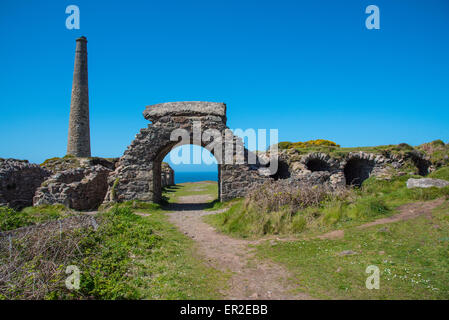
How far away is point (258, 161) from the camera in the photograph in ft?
48.5

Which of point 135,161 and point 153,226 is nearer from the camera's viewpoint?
point 153,226

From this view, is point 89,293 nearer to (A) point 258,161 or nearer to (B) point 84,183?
(B) point 84,183

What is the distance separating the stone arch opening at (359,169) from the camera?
17.1 meters

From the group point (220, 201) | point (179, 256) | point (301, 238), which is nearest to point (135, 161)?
point (220, 201)

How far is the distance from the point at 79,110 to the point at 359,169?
78.3 ft

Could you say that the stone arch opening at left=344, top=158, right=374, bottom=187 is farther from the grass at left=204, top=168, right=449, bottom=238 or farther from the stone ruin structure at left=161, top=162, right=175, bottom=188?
the stone ruin structure at left=161, top=162, right=175, bottom=188

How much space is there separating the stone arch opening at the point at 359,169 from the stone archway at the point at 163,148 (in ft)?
24.7

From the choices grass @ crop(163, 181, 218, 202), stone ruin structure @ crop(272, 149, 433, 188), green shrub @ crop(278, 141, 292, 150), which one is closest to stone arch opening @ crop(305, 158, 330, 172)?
stone ruin structure @ crop(272, 149, 433, 188)

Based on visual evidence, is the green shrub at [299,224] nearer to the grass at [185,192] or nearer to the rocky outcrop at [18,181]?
Answer: the grass at [185,192]

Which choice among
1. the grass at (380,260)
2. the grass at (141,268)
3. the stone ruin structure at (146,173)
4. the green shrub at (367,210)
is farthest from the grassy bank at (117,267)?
the stone ruin structure at (146,173)

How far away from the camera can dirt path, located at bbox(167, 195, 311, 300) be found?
4.44 metres
